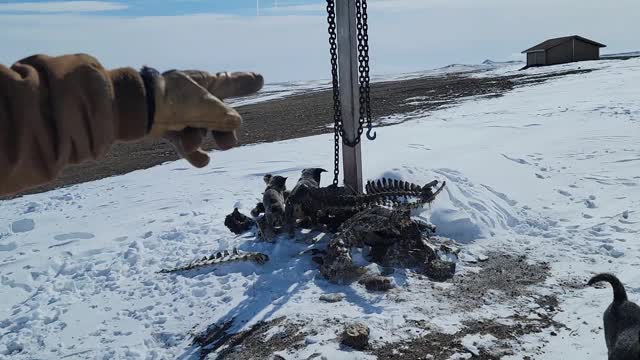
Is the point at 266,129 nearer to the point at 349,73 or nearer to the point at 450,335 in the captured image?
the point at 349,73

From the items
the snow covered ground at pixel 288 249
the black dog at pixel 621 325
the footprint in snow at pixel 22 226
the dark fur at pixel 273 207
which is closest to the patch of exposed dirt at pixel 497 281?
the snow covered ground at pixel 288 249

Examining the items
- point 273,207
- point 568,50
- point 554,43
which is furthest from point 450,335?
point 554,43

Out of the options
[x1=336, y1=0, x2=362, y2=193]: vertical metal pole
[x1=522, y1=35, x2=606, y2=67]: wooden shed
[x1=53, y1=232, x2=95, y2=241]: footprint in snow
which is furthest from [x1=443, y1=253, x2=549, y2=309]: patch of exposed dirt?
[x1=522, y1=35, x2=606, y2=67]: wooden shed

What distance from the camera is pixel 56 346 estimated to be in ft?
15.6

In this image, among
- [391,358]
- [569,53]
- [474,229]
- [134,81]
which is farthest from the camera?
[569,53]

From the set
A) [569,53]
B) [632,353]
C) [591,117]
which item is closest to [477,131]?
[591,117]

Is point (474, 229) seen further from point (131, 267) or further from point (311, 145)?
point (311, 145)

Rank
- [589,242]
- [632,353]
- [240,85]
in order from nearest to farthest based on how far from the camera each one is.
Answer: [240,85]
[632,353]
[589,242]

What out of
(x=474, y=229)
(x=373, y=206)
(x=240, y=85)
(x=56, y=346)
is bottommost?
(x=56, y=346)

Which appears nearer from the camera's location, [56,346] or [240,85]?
[240,85]

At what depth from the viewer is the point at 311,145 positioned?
45.1 feet

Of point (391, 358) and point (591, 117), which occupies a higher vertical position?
point (591, 117)

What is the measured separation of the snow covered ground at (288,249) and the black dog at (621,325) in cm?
62

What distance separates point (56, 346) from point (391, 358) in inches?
119
